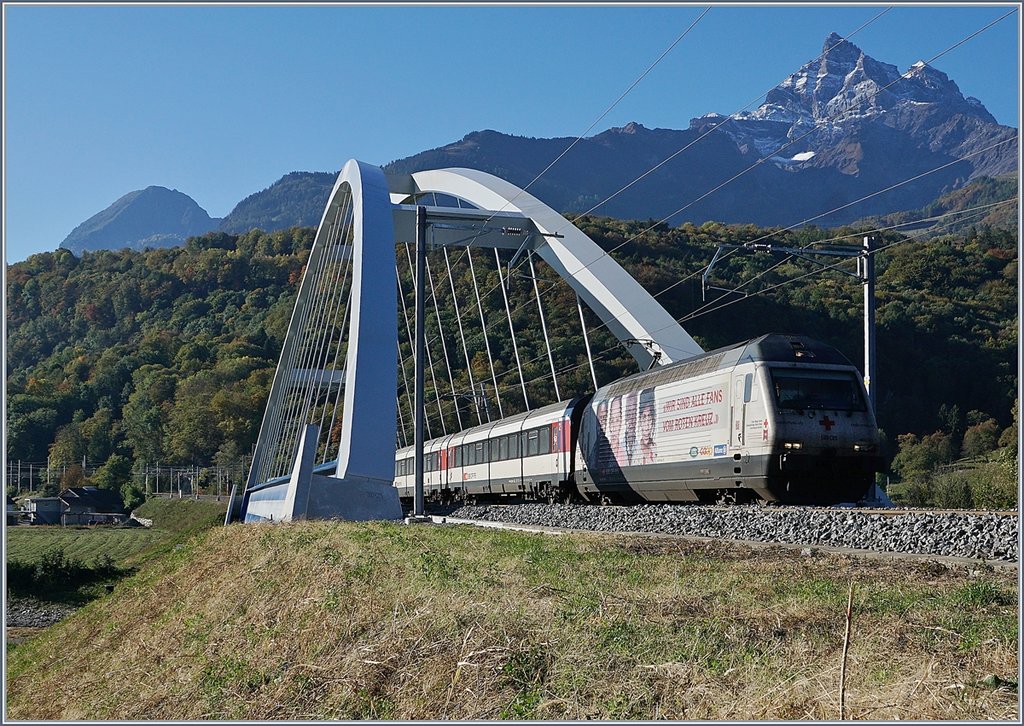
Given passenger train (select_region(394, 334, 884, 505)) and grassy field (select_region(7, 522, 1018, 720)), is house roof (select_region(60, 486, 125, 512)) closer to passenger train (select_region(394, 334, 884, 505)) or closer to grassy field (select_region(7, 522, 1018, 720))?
passenger train (select_region(394, 334, 884, 505))

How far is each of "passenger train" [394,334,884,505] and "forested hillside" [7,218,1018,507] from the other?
4.47 m

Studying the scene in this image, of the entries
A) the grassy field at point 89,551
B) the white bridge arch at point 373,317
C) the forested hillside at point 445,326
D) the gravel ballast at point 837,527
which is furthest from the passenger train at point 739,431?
the grassy field at point 89,551

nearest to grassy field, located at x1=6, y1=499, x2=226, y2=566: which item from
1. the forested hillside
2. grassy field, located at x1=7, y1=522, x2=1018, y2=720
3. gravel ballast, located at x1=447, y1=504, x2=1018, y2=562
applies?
the forested hillside

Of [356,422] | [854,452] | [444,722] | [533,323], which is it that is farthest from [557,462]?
[533,323]

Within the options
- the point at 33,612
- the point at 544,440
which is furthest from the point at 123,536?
the point at 544,440

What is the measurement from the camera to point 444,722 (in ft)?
17.5

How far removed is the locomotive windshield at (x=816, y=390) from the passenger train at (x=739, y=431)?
2 cm

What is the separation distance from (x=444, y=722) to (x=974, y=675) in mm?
2750

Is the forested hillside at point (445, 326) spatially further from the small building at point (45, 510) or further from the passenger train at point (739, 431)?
the passenger train at point (739, 431)

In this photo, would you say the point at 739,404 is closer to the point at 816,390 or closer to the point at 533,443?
the point at 816,390

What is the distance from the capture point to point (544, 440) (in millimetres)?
27203

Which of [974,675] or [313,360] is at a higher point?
Result: [313,360]

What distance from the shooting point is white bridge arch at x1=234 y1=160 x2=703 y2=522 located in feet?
73.2

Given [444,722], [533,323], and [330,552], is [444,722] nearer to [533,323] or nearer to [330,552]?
[330,552]
